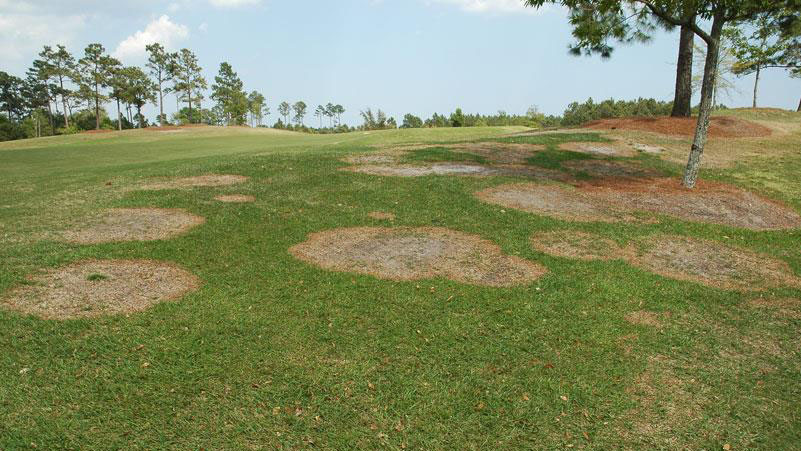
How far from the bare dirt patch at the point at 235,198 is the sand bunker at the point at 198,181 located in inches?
52.3

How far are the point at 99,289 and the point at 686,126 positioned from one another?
23.4 m

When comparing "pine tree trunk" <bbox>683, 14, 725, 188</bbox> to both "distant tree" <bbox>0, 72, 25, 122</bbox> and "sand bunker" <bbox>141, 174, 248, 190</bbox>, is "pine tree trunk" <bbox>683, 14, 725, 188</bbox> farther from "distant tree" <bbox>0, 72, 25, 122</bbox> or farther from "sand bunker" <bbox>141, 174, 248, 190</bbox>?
"distant tree" <bbox>0, 72, 25, 122</bbox>

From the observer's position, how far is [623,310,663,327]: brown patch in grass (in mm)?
6160

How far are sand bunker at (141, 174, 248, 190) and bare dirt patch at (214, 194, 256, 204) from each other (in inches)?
52.3

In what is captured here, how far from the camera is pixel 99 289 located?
259 inches

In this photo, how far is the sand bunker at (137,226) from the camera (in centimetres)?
868

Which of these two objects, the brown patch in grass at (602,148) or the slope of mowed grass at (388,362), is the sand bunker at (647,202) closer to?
the slope of mowed grass at (388,362)

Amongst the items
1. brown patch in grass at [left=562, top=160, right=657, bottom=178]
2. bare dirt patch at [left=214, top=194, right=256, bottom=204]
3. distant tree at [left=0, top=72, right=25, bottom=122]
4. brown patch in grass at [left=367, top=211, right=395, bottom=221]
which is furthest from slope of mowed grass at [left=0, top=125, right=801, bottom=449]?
distant tree at [left=0, top=72, right=25, bottom=122]

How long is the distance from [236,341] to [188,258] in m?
2.90

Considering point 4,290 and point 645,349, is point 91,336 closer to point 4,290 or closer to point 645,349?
point 4,290

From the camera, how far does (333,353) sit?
211 inches

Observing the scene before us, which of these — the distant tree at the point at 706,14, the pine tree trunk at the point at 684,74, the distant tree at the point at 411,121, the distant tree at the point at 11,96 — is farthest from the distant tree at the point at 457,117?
the distant tree at the point at 11,96

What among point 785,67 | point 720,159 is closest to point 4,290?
point 720,159

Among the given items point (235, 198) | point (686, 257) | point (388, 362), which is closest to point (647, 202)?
point (686, 257)
